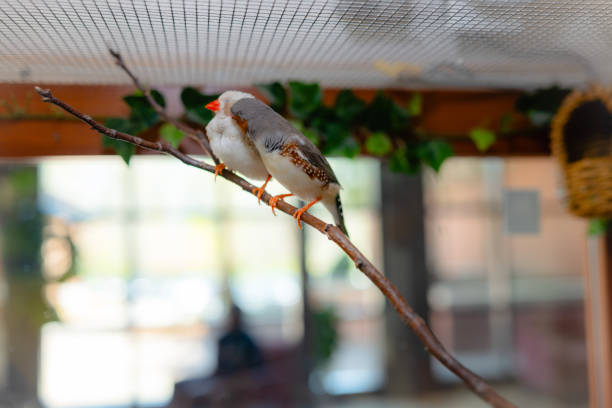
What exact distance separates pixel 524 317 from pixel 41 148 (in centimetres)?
163

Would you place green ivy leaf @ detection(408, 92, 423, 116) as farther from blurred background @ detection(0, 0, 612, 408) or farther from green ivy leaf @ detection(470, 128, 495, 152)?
green ivy leaf @ detection(470, 128, 495, 152)

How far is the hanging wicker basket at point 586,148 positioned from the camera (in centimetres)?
80

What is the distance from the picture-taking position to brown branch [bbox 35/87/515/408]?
1.35ft

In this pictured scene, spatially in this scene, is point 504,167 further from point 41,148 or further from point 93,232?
point 93,232

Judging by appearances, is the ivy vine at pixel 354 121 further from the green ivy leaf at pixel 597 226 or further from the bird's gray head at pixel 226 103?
the green ivy leaf at pixel 597 226

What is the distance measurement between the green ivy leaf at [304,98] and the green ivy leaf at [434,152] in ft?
0.70

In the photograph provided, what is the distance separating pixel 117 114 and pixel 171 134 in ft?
0.28

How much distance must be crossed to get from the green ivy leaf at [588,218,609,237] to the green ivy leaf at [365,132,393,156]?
49 centimetres

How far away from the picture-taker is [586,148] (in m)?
0.83

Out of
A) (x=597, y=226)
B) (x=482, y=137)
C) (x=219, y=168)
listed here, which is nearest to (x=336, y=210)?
(x=219, y=168)

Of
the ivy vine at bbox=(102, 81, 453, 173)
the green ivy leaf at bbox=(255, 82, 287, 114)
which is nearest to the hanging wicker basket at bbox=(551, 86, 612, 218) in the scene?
the ivy vine at bbox=(102, 81, 453, 173)

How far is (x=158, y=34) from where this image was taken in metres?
0.61

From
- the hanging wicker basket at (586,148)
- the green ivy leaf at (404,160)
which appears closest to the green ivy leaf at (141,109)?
the green ivy leaf at (404,160)

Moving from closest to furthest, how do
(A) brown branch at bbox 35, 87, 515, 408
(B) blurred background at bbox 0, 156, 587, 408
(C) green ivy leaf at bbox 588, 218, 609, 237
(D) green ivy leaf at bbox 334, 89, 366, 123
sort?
(A) brown branch at bbox 35, 87, 515, 408
(D) green ivy leaf at bbox 334, 89, 366, 123
(C) green ivy leaf at bbox 588, 218, 609, 237
(B) blurred background at bbox 0, 156, 587, 408
